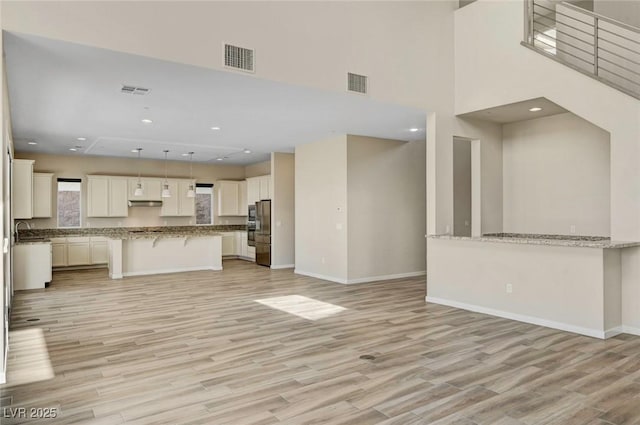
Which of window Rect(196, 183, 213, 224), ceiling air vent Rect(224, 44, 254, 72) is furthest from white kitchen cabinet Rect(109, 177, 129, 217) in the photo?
ceiling air vent Rect(224, 44, 254, 72)

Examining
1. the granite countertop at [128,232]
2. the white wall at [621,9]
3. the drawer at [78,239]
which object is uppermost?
the white wall at [621,9]

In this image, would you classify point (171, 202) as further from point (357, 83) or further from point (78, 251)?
point (357, 83)

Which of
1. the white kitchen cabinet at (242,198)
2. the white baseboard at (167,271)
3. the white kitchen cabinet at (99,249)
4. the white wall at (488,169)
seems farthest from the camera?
the white kitchen cabinet at (242,198)

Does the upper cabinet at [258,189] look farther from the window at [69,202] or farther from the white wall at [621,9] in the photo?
the white wall at [621,9]

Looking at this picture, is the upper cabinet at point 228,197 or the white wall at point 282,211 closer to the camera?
the white wall at point 282,211

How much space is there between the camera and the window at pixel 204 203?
42.1 ft

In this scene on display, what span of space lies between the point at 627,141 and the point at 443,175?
7.53ft

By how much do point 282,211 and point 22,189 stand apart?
531cm

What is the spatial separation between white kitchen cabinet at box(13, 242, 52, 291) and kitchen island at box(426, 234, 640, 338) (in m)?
6.90

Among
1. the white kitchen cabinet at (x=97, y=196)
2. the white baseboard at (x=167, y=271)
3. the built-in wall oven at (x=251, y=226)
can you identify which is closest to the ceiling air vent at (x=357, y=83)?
the white baseboard at (x=167, y=271)

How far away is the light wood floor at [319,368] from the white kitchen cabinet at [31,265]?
1546mm

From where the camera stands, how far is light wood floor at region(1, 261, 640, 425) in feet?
9.59

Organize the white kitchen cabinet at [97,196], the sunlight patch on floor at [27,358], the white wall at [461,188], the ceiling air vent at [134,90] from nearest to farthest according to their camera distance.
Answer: the sunlight patch on floor at [27,358]
the ceiling air vent at [134,90]
the white wall at [461,188]
the white kitchen cabinet at [97,196]

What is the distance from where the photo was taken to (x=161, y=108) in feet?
20.2
